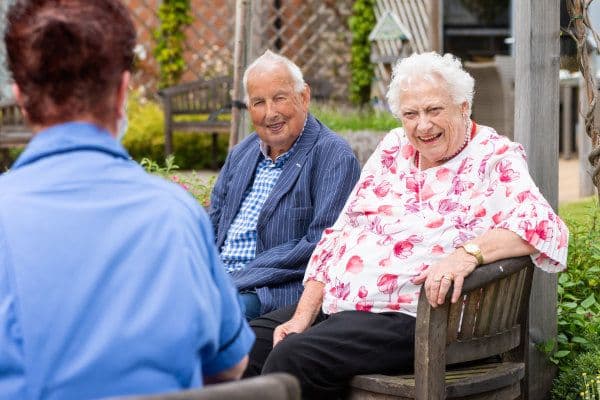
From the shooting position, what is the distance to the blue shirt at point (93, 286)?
1.51m

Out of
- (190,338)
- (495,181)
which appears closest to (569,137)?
(495,181)

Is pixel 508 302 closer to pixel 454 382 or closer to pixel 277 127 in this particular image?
pixel 454 382

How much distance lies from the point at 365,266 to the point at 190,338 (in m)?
1.59

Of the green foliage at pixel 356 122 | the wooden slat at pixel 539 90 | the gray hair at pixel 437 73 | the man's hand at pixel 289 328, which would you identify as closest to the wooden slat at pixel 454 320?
the man's hand at pixel 289 328

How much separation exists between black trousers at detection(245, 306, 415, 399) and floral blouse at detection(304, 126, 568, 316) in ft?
0.26

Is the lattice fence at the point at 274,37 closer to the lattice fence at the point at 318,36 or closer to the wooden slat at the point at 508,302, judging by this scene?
the lattice fence at the point at 318,36

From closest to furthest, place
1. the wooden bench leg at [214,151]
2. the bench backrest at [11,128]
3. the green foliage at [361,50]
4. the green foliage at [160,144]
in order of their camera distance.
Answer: the bench backrest at [11,128] < the wooden bench leg at [214,151] < the green foliage at [160,144] < the green foliage at [361,50]

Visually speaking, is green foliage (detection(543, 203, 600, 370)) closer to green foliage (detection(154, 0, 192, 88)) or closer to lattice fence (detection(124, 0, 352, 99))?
lattice fence (detection(124, 0, 352, 99))

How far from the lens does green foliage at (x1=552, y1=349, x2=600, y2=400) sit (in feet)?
11.4

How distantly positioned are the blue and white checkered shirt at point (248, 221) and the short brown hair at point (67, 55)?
6.87ft

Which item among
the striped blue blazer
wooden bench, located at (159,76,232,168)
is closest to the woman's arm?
the striped blue blazer

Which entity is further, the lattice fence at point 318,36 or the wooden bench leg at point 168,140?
the lattice fence at point 318,36

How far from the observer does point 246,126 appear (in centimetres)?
553

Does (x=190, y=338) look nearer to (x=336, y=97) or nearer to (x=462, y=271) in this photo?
(x=462, y=271)
